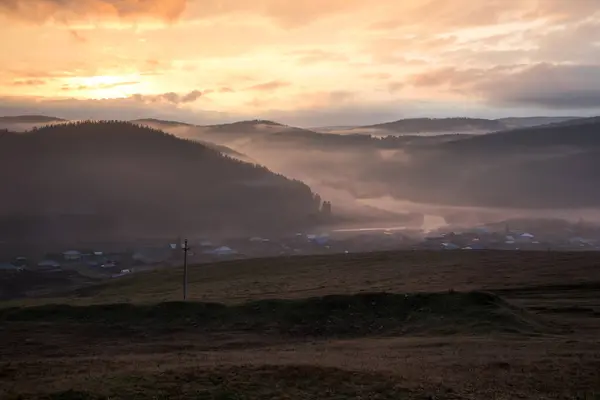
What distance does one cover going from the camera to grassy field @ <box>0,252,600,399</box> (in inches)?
797

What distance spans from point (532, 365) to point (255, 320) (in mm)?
16563

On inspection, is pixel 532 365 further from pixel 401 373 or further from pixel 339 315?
pixel 339 315

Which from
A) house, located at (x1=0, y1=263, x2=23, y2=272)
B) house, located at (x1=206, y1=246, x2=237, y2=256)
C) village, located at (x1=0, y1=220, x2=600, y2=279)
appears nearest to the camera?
house, located at (x1=0, y1=263, x2=23, y2=272)

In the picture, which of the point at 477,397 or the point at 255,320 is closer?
the point at 477,397

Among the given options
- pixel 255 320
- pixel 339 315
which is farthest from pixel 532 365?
pixel 255 320

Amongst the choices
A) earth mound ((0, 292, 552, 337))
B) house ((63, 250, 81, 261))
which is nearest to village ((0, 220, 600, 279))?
house ((63, 250, 81, 261))

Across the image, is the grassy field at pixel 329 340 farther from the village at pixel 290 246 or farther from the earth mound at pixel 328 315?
the village at pixel 290 246

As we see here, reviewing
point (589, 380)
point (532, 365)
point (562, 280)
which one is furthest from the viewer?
A: point (562, 280)

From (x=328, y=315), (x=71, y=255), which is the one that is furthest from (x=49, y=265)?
(x=328, y=315)

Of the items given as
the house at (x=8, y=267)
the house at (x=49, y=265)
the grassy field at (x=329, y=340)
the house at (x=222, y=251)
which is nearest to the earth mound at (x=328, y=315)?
the grassy field at (x=329, y=340)

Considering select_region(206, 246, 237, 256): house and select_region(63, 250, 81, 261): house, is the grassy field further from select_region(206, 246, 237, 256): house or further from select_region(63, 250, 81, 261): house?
select_region(206, 246, 237, 256): house

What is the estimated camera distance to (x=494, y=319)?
112ft

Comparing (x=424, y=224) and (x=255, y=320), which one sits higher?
(x=255, y=320)

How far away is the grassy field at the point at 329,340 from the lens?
66.4 feet
